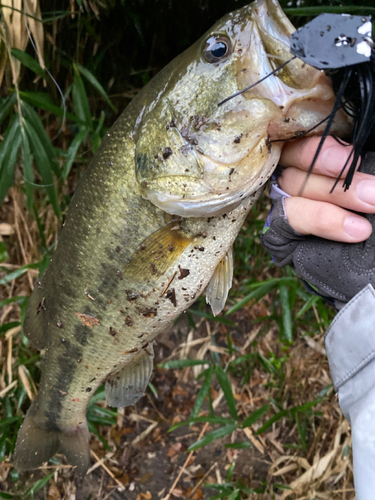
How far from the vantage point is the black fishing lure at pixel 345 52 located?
68 centimetres

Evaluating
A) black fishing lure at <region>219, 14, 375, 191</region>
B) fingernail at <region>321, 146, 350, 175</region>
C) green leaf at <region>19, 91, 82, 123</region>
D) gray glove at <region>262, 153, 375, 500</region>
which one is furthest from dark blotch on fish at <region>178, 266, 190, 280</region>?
green leaf at <region>19, 91, 82, 123</region>

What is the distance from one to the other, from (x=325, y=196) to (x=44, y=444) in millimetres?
1634

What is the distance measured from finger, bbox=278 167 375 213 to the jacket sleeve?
0.23 meters

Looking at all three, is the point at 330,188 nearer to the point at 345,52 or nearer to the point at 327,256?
the point at 327,256

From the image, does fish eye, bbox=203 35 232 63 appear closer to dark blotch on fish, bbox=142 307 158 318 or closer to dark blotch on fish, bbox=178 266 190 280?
dark blotch on fish, bbox=178 266 190 280

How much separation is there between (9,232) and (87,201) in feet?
4.62

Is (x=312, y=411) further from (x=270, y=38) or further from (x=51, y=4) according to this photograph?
(x=51, y=4)

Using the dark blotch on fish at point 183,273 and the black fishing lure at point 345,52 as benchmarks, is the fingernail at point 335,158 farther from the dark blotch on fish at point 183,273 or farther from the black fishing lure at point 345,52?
the dark blotch on fish at point 183,273

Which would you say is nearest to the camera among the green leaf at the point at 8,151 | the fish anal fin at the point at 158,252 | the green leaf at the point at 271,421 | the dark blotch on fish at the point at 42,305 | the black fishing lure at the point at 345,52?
the black fishing lure at the point at 345,52

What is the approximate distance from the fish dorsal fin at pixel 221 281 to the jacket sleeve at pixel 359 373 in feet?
1.15

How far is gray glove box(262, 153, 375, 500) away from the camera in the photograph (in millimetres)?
862

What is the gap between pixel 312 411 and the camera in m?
2.13

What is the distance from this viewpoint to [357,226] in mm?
917

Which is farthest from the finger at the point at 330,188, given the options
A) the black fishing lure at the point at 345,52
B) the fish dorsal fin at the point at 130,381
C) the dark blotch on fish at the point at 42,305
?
the dark blotch on fish at the point at 42,305
